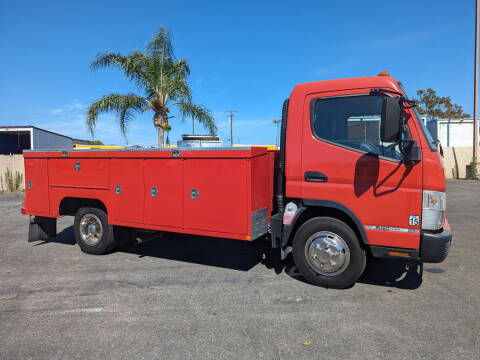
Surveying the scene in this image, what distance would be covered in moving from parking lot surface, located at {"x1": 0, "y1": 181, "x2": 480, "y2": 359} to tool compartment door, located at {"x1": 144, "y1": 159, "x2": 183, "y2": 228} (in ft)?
2.70

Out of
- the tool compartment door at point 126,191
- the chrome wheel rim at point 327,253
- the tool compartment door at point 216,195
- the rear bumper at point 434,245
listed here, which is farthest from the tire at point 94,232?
the rear bumper at point 434,245

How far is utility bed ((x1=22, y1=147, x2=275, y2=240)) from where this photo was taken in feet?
14.7

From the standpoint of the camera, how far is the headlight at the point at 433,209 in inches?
148

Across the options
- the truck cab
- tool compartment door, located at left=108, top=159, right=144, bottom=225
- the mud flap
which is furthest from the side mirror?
the mud flap

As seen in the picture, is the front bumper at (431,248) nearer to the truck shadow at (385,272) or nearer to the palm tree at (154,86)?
the truck shadow at (385,272)

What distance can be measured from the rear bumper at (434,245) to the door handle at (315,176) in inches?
50.1

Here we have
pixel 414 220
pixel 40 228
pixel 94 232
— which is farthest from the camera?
pixel 40 228

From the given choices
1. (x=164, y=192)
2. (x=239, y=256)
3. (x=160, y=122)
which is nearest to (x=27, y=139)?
(x=160, y=122)

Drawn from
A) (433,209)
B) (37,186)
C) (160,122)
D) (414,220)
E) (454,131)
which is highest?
(454,131)

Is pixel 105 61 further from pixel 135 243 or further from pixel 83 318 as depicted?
pixel 83 318

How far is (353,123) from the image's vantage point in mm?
4086

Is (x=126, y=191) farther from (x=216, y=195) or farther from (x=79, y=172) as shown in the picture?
(x=216, y=195)

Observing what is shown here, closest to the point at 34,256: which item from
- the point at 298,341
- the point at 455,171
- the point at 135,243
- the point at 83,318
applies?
the point at 135,243

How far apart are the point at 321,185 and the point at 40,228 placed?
218 inches
